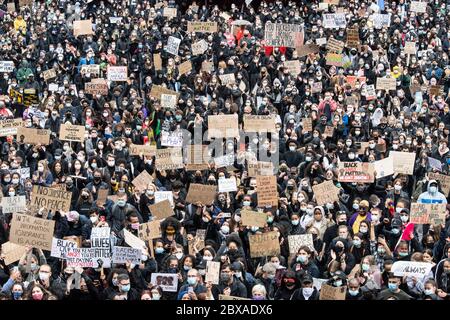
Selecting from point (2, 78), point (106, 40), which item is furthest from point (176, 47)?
point (2, 78)

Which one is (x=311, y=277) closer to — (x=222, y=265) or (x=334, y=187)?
(x=222, y=265)

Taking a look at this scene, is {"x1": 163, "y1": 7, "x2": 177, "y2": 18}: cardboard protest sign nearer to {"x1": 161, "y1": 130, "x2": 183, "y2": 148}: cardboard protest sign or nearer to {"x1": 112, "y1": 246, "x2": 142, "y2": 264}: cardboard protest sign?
{"x1": 161, "y1": 130, "x2": 183, "y2": 148}: cardboard protest sign

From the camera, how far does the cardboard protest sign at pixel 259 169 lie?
46.2 feet

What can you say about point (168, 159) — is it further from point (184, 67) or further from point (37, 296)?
point (184, 67)

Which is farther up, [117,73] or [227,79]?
[117,73]

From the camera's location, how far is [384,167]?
1469 centimetres

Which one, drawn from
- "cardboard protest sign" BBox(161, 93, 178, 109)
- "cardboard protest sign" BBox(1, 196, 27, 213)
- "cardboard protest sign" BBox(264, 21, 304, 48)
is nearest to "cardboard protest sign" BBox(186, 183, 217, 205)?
"cardboard protest sign" BBox(1, 196, 27, 213)

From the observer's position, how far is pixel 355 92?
19.0m

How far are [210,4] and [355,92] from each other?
A: 11459 millimetres

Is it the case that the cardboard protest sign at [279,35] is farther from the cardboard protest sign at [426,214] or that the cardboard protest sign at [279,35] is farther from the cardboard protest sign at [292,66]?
the cardboard protest sign at [426,214]

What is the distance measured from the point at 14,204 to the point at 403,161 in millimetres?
6226

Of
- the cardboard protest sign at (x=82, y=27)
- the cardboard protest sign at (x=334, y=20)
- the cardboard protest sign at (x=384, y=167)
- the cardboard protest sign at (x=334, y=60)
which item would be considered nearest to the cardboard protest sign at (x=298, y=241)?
the cardboard protest sign at (x=384, y=167)

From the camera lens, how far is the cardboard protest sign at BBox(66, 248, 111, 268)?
10844mm

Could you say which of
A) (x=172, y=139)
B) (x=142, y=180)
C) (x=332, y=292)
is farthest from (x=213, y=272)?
(x=172, y=139)
